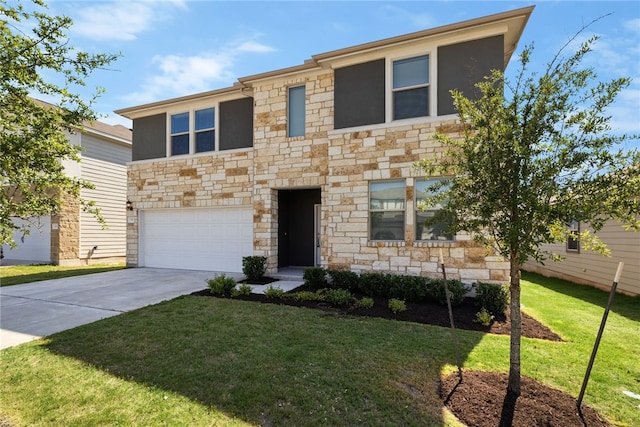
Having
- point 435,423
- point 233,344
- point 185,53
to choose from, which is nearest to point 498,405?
point 435,423

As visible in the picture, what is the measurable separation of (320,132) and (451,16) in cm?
428

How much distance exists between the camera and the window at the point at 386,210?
820 centimetres

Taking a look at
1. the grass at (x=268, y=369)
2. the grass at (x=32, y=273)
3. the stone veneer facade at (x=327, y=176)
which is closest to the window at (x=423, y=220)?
the stone veneer facade at (x=327, y=176)

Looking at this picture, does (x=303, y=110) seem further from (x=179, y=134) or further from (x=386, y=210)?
(x=179, y=134)

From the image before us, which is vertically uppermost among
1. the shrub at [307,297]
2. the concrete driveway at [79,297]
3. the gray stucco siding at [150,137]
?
the gray stucco siding at [150,137]

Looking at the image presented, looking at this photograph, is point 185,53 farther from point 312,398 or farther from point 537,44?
point 312,398

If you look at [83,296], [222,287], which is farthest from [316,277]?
[83,296]

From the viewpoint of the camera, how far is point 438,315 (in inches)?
242

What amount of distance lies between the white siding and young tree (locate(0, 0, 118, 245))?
11051 mm

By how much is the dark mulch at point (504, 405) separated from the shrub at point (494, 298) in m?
2.77

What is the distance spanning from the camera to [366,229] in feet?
27.7

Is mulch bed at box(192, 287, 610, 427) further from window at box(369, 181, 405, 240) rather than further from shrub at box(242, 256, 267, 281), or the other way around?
shrub at box(242, 256, 267, 281)

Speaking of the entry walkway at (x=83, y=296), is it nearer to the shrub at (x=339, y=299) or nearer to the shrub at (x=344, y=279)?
the shrub at (x=344, y=279)

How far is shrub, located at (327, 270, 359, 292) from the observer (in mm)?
7977
